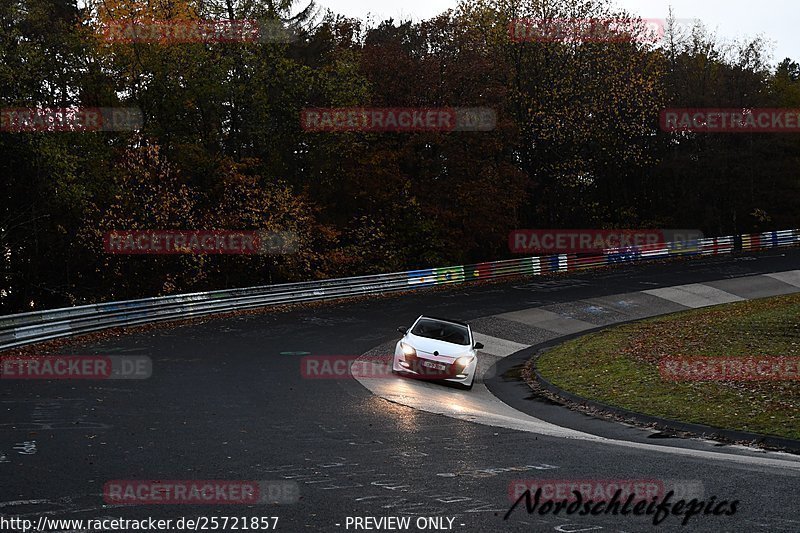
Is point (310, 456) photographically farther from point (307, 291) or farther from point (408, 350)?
point (307, 291)

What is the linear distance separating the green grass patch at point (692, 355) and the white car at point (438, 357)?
2212 mm

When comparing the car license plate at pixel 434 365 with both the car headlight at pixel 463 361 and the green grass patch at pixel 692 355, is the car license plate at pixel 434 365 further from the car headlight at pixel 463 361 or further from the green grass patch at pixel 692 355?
the green grass patch at pixel 692 355

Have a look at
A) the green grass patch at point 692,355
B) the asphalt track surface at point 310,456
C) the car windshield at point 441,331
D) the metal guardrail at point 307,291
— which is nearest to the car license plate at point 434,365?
the asphalt track surface at point 310,456

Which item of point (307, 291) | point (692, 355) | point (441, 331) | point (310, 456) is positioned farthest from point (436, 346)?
point (307, 291)

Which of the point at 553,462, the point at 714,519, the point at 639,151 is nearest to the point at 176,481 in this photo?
the point at 553,462

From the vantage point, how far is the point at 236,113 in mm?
45094

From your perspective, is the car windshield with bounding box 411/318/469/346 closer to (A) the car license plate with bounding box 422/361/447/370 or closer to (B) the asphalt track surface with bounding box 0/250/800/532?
(A) the car license plate with bounding box 422/361/447/370

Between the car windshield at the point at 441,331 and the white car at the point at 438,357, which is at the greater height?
the car windshield at the point at 441,331

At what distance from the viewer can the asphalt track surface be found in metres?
8.12

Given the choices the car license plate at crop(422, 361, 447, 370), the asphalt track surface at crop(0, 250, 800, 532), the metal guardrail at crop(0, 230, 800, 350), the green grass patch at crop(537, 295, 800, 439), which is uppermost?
the metal guardrail at crop(0, 230, 800, 350)

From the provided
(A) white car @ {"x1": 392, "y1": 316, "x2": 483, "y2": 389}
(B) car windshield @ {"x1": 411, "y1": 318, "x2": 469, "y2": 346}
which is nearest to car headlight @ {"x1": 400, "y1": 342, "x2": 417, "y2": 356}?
(A) white car @ {"x1": 392, "y1": 316, "x2": 483, "y2": 389}

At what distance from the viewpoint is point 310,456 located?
10906 mm

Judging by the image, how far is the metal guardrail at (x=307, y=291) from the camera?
24.2 metres

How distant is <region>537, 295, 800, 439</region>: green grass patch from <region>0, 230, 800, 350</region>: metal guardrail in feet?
38.4
